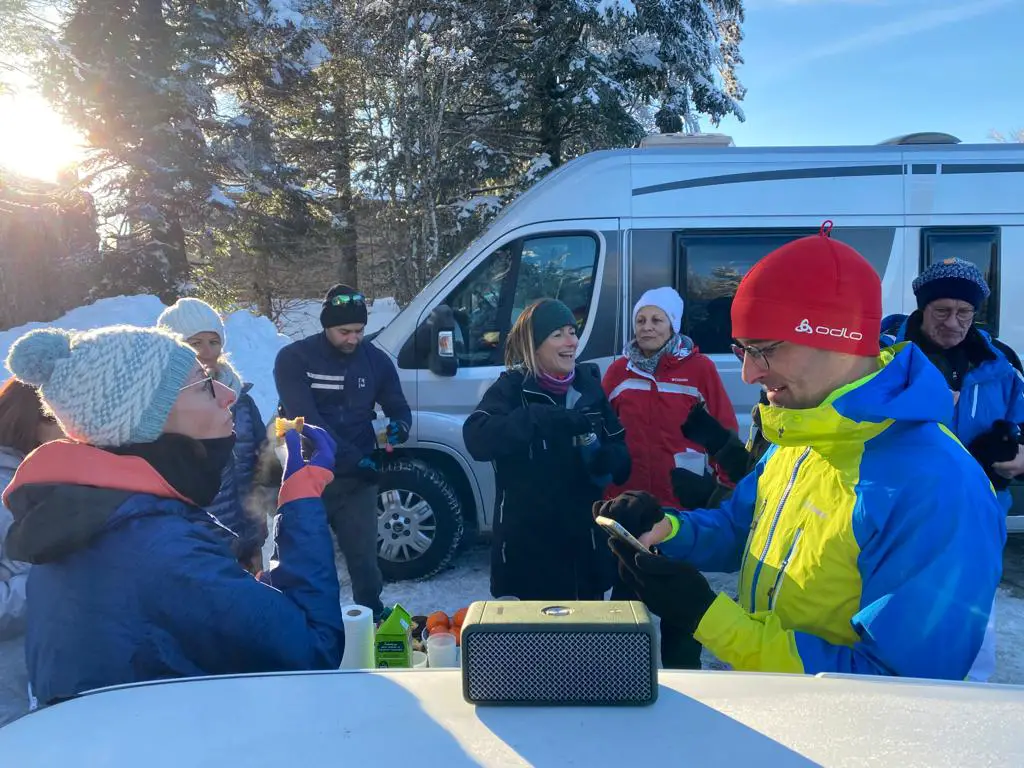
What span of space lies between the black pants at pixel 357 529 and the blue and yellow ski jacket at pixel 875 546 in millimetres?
2608

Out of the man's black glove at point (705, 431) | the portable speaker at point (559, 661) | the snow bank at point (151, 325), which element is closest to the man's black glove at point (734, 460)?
the man's black glove at point (705, 431)

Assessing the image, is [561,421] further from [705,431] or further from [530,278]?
[530,278]

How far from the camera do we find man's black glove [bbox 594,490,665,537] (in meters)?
1.95

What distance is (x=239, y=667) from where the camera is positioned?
142cm

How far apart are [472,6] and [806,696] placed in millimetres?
15017

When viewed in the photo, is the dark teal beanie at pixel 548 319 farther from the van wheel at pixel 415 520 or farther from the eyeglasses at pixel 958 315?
the van wheel at pixel 415 520

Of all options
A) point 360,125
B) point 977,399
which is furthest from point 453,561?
point 360,125

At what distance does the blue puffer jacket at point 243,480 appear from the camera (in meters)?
3.01

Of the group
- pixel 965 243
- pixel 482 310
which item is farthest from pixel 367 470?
pixel 965 243

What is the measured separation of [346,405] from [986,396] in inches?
122

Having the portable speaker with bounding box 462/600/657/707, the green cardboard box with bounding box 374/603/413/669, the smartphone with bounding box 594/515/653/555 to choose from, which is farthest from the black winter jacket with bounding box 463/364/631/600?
the portable speaker with bounding box 462/600/657/707

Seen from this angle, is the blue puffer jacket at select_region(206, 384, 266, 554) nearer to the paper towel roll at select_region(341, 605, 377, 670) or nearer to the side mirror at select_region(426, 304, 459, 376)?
the paper towel roll at select_region(341, 605, 377, 670)

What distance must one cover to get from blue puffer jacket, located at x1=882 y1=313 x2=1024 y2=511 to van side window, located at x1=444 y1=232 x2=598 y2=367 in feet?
6.41

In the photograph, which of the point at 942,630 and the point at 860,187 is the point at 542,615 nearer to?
the point at 942,630
